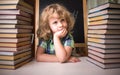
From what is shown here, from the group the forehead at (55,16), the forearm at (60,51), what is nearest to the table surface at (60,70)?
the forearm at (60,51)

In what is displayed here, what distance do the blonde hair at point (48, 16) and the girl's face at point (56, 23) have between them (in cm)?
2

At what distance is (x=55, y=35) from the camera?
96 centimetres

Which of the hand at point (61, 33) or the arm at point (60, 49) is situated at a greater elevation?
the hand at point (61, 33)

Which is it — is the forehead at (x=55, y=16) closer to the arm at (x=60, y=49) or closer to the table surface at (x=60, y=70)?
the arm at (x=60, y=49)

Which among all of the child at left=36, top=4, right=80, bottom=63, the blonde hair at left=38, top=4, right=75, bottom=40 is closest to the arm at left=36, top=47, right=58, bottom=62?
the child at left=36, top=4, right=80, bottom=63

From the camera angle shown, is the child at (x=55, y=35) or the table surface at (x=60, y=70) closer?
the table surface at (x=60, y=70)

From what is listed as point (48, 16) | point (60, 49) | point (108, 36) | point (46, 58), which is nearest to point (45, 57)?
point (46, 58)

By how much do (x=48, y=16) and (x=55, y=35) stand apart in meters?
0.13

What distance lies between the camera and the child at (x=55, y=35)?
37.7 inches

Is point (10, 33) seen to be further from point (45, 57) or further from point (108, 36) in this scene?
point (108, 36)

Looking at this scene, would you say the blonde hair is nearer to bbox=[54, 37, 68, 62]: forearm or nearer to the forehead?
the forehead

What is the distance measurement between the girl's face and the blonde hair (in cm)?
2

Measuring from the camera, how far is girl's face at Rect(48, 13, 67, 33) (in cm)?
99

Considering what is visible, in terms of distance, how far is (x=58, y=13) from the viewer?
100 centimetres
